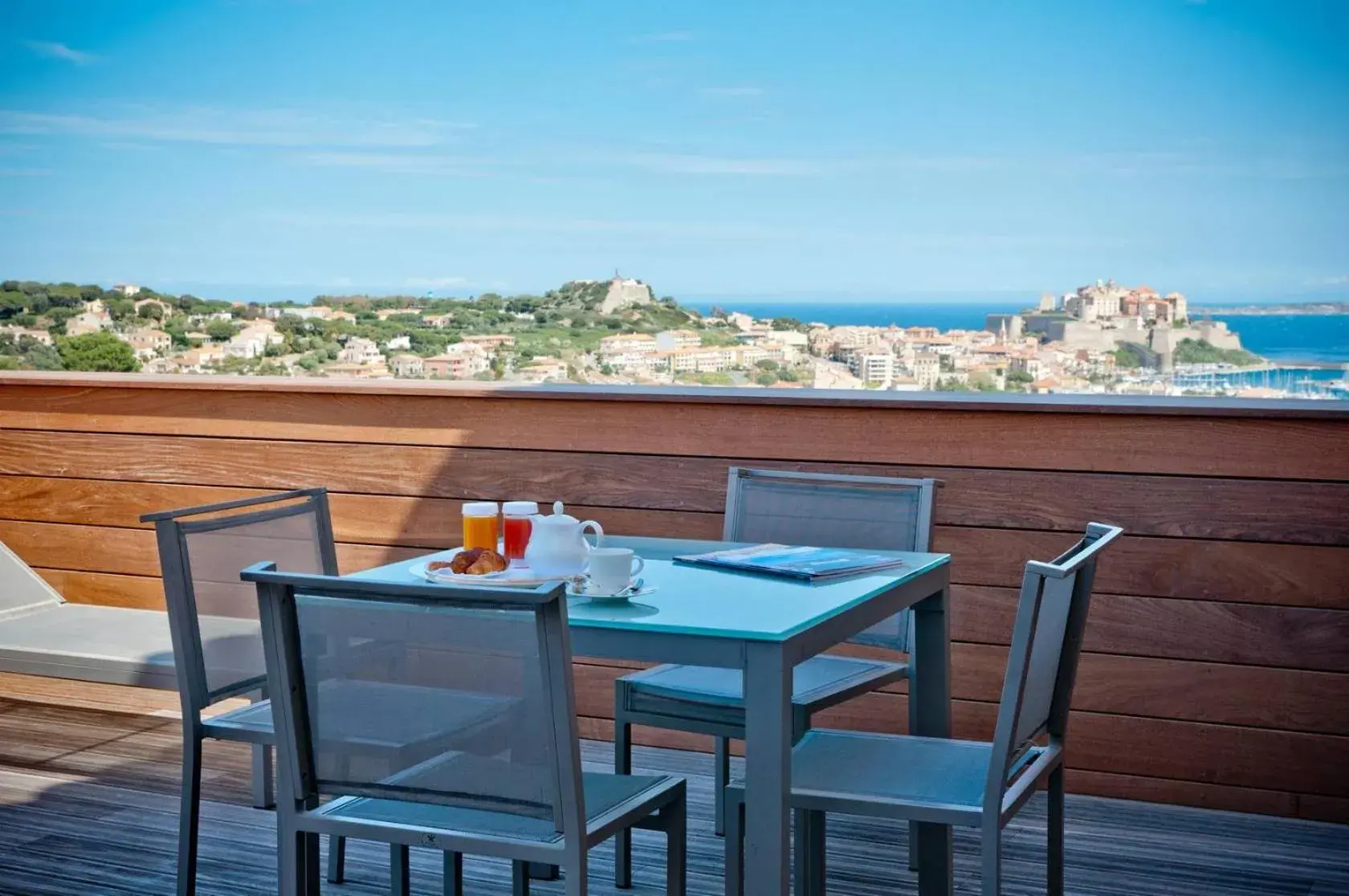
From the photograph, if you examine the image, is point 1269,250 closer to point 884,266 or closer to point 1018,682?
point 884,266

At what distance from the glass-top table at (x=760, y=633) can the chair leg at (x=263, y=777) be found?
84 cm

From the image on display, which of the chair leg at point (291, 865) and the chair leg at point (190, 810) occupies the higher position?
the chair leg at point (291, 865)

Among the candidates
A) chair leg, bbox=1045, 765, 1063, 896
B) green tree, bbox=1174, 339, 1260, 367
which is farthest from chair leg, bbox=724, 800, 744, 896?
green tree, bbox=1174, 339, 1260, 367

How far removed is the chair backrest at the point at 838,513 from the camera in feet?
8.28

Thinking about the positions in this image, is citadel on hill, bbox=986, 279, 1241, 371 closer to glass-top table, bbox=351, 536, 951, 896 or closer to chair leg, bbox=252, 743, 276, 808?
chair leg, bbox=252, 743, 276, 808

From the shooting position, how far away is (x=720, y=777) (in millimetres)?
2691

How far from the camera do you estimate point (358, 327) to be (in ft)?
27.4

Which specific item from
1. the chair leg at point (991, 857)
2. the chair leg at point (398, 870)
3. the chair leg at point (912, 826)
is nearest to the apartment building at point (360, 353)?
the chair leg at point (912, 826)

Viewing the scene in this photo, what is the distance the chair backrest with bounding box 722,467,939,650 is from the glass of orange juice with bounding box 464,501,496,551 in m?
0.67

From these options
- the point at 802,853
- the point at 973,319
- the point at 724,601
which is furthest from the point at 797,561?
the point at 973,319

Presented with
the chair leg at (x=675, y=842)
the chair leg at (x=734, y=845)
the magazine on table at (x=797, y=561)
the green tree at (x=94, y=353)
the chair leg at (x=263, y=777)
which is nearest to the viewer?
the chair leg at (x=675, y=842)

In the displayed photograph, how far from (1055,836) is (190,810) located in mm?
1347

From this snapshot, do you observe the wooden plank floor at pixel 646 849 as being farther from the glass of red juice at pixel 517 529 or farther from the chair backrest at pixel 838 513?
the glass of red juice at pixel 517 529

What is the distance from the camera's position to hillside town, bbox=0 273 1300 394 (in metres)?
6.50
